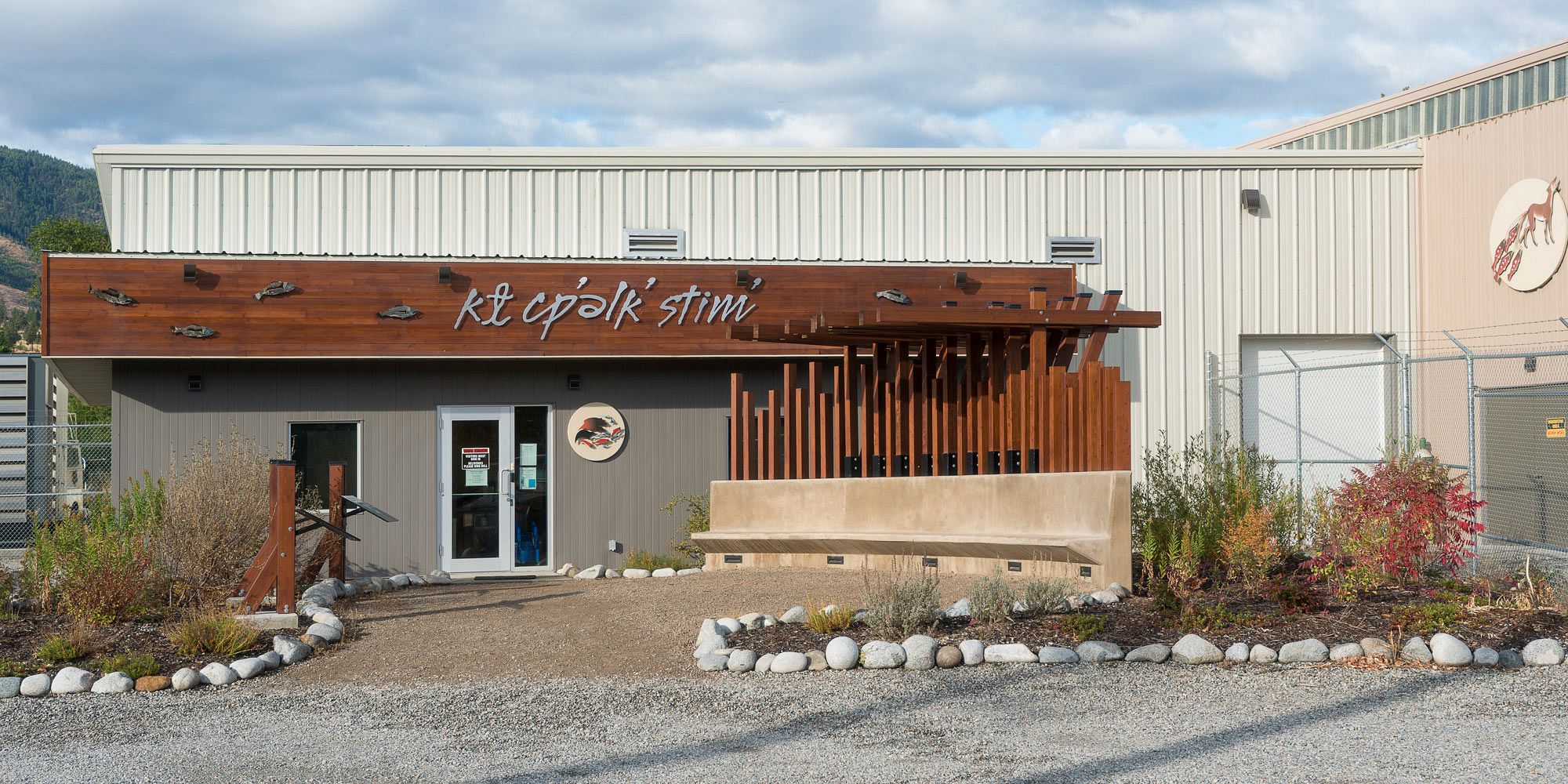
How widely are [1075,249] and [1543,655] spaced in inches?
413

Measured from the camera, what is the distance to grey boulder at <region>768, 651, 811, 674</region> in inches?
349

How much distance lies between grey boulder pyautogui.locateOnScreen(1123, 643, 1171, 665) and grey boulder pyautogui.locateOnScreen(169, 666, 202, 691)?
605cm

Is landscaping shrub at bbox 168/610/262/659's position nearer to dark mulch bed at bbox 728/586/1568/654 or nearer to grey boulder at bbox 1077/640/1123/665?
dark mulch bed at bbox 728/586/1568/654

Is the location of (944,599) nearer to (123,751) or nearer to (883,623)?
(883,623)

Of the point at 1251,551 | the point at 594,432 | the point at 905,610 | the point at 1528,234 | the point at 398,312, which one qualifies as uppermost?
the point at 1528,234

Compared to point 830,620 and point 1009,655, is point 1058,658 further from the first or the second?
point 830,620

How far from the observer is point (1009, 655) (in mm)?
8953

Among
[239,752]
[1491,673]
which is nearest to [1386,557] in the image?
[1491,673]

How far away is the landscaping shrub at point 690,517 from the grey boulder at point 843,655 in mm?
7715

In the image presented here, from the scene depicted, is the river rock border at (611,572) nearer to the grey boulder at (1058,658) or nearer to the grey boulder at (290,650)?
the grey boulder at (290,650)

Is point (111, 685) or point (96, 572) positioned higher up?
point (96, 572)

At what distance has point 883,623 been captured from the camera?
9.50 metres

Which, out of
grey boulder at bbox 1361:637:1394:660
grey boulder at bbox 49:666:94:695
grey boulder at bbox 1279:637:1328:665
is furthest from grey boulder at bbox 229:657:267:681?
grey boulder at bbox 1361:637:1394:660

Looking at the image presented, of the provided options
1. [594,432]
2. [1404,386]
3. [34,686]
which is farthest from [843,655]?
[1404,386]
